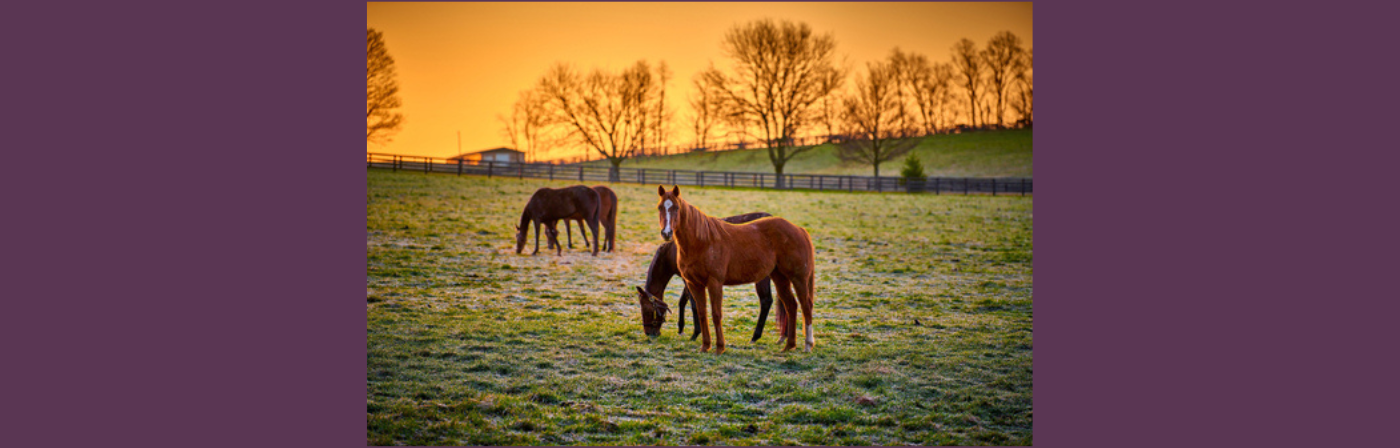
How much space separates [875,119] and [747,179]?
7096 mm

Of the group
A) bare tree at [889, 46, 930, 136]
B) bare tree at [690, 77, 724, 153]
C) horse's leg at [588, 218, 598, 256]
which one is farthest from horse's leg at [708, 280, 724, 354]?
bare tree at [690, 77, 724, 153]

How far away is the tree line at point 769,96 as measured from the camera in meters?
11.7

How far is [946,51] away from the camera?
408 inches

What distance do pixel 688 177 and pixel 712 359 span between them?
85.2 ft

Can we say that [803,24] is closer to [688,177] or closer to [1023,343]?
[1023,343]

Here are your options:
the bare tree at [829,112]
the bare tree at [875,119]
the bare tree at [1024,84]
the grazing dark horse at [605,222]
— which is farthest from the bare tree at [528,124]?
the bare tree at [1024,84]

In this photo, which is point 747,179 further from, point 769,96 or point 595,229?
point 595,229

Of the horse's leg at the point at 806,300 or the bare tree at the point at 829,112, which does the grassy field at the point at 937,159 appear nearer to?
the bare tree at the point at 829,112

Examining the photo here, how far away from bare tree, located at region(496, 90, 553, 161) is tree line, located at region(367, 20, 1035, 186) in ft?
0.11

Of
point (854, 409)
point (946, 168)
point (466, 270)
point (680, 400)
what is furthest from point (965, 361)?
point (946, 168)

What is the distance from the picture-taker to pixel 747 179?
3216 cm

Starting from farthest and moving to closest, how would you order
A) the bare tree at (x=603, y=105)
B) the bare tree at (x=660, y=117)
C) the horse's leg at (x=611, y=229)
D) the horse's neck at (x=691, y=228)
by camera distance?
the horse's leg at (x=611, y=229) → the bare tree at (x=603, y=105) → the bare tree at (x=660, y=117) → the horse's neck at (x=691, y=228)

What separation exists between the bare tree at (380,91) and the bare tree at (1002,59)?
7197mm

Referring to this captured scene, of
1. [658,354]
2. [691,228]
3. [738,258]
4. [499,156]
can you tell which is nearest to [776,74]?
[499,156]
